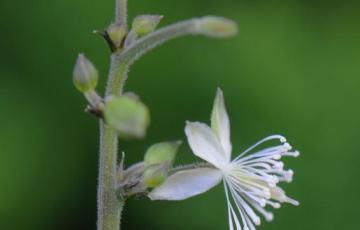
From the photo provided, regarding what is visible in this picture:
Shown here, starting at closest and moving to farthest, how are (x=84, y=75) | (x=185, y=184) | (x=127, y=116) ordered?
(x=127, y=116), (x=84, y=75), (x=185, y=184)

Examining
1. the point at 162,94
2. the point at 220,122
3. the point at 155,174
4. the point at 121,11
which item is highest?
the point at 162,94

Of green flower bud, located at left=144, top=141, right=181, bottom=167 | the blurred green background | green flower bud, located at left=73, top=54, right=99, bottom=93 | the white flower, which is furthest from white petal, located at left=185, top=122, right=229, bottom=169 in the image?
the blurred green background

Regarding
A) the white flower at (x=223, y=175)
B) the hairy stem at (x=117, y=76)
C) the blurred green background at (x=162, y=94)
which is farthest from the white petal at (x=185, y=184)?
the blurred green background at (x=162, y=94)

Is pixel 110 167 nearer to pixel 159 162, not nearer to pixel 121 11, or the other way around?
pixel 159 162

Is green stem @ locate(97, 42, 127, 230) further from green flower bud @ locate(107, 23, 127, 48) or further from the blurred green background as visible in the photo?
the blurred green background

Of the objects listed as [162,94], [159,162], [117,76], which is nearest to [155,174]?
[159,162]

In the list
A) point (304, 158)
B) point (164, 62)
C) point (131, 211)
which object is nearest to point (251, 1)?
point (164, 62)

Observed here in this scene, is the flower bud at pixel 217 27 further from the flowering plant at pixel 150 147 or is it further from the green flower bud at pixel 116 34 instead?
the green flower bud at pixel 116 34
